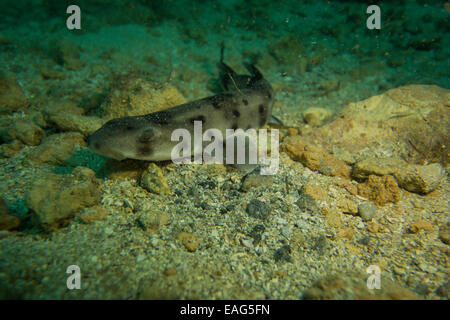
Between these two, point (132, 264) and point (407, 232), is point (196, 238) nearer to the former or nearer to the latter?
point (132, 264)

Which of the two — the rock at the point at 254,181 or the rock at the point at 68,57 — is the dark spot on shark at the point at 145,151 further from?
the rock at the point at 68,57

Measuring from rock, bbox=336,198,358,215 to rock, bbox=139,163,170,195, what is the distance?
2867mm

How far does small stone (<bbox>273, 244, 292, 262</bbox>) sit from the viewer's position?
2.90 meters

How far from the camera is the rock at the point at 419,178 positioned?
3.89 meters

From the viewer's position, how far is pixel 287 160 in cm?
463

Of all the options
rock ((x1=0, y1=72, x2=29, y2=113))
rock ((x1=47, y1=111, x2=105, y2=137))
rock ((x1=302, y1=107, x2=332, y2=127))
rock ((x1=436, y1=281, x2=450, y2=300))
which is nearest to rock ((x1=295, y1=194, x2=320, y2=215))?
rock ((x1=436, y1=281, x2=450, y2=300))

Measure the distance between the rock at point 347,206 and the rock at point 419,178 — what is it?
43.1 inches

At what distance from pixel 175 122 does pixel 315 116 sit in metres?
3.82

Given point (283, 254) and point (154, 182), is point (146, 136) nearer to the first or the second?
point (154, 182)

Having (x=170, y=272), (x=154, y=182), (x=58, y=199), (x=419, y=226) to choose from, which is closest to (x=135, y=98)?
(x=154, y=182)

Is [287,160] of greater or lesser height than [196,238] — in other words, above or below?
above

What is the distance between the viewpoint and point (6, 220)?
110 inches

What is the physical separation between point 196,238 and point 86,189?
1.69m
